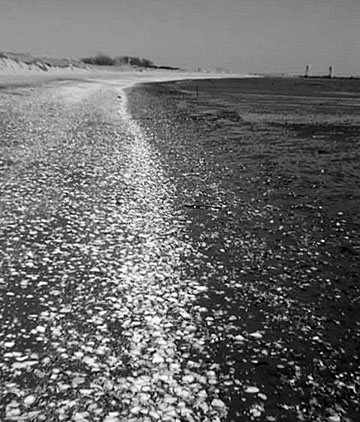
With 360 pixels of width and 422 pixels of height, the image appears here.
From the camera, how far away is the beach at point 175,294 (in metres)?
2.42

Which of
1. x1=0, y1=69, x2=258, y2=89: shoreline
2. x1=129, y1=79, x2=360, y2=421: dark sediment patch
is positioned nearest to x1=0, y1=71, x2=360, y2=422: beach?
x1=129, y1=79, x2=360, y2=421: dark sediment patch

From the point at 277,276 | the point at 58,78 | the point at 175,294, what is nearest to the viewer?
the point at 175,294

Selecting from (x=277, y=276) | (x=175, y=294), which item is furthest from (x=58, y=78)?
(x=175, y=294)

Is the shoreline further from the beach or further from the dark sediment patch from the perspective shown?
the beach

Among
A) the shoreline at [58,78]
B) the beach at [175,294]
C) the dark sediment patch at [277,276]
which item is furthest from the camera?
the shoreline at [58,78]

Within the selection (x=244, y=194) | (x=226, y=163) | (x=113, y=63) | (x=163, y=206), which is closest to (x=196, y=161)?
(x=226, y=163)

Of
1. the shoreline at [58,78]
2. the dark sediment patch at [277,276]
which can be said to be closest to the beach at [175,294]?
the dark sediment patch at [277,276]

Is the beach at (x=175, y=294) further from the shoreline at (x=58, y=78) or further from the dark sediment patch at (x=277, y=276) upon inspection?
the shoreline at (x=58, y=78)

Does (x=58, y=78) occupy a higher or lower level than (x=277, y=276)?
lower

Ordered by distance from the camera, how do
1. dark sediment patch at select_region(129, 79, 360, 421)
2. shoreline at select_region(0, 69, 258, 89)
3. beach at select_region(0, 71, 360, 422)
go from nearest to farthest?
1. beach at select_region(0, 71, 360, 422)
2. dark sediment patch at select_region(129, 79, 360, 421)
3. shoreline at select_region(0, 69, 258, 89)

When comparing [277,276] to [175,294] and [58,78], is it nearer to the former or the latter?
[175,294]

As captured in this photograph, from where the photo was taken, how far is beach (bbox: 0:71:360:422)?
2.42m

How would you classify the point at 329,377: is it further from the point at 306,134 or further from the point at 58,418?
the point at 306,134

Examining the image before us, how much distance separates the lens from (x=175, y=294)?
11.8ft
